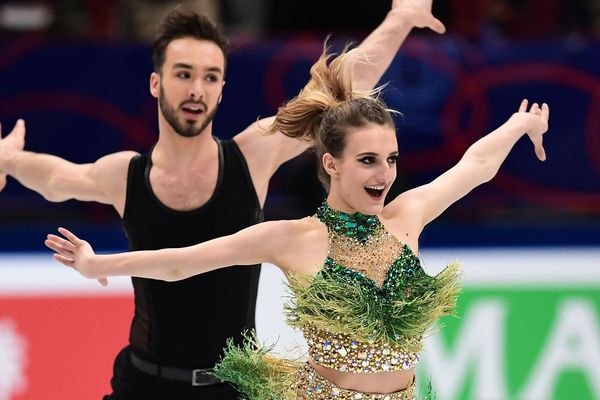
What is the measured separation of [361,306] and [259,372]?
18.2 inches

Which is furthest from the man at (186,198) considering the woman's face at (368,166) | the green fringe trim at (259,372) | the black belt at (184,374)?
the woman's face at (368,166)

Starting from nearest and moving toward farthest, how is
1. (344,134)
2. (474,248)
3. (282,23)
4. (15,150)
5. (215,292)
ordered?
1. (344,134)
2. (215,292)
3. (15,150)
4. (474,248)
5. (282,23)

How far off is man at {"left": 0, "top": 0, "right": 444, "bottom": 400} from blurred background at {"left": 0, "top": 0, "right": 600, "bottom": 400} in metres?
1.35

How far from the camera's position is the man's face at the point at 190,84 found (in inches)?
158

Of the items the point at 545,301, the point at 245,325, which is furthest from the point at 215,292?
the point at 545,301

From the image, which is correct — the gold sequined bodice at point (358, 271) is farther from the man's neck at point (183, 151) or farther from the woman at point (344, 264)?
the man's neck at point (183, 151)

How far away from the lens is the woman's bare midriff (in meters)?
3.28

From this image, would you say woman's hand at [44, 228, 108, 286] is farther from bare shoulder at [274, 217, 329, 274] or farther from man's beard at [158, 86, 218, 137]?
man's beard at [158, 86, 218, 137]

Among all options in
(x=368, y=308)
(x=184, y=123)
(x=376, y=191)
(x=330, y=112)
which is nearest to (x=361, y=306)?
(x=368, y=308)

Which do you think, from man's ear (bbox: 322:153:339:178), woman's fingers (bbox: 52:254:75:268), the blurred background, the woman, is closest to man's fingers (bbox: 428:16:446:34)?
the woman

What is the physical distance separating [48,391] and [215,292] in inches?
66.8

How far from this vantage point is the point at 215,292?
13.0 feet

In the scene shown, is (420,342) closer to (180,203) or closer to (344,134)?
(344,134)

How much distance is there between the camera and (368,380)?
10.8 feet
